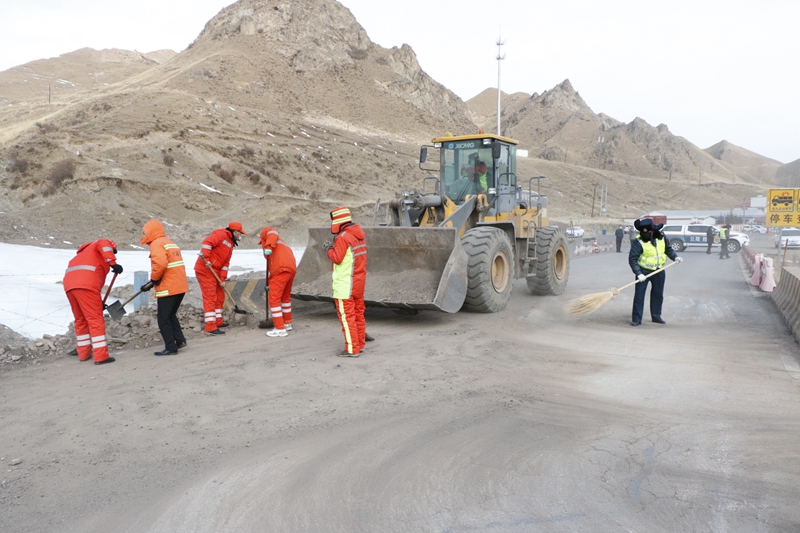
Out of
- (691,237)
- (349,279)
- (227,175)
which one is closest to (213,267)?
(349,279)

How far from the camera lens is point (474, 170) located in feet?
37.4

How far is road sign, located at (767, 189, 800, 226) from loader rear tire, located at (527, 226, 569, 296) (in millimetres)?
7132

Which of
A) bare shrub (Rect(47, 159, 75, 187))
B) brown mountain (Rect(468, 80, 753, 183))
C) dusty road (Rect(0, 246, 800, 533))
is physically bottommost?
dusty road (Rect(0, 246, 800, 533))

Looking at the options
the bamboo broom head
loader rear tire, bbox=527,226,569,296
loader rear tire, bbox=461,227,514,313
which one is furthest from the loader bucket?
loader rear tire, bbox=527,226,569,296

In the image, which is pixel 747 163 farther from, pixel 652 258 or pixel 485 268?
pixel 485 268

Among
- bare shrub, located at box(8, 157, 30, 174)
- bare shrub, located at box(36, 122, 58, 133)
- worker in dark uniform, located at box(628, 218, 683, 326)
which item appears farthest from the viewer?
bare shrub, located at box(36, 122, 58, 133)

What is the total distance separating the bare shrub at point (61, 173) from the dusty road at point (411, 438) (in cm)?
2218

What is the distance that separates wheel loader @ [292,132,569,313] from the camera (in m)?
9.35

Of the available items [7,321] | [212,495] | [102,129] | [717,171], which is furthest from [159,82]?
[717,171]

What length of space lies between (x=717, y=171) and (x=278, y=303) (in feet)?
434

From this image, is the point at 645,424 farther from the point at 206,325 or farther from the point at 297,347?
the point at 206,325

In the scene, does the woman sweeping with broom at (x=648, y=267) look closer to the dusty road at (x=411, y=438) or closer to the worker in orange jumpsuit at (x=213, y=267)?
the dusty road at (x=411, y=438)

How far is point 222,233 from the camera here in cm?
904

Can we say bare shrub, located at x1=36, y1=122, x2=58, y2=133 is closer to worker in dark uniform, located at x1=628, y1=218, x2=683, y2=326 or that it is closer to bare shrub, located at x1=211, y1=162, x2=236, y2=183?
bare shrub, located at x1=211, y1=162, x2=236, y2=183
